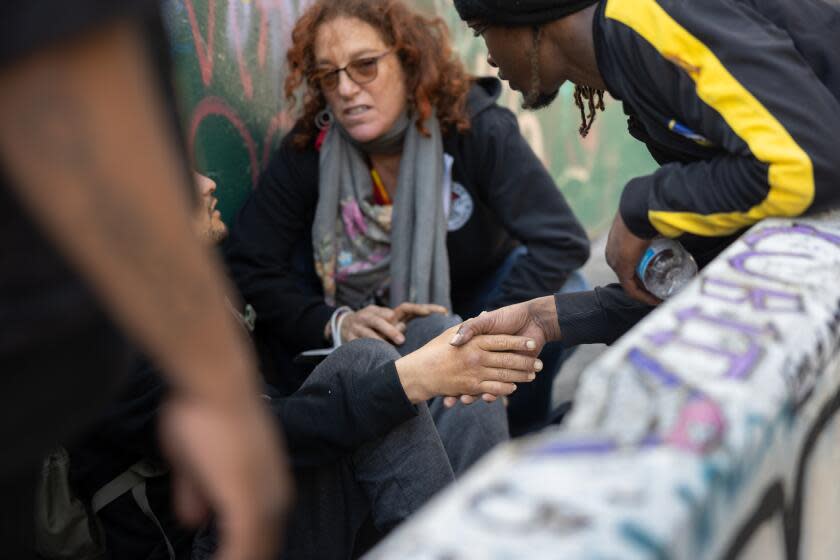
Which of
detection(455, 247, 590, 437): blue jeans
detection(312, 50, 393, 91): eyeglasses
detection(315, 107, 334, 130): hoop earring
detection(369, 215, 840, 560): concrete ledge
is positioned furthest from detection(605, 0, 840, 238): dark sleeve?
detection(315, 107, 334, 130): hoop earring

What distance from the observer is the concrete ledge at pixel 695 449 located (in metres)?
0.90

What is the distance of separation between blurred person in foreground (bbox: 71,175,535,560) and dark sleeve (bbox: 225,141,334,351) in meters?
1.02

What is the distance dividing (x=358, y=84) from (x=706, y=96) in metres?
1.64

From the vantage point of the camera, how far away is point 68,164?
740mm

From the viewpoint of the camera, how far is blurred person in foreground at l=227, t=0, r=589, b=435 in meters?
3.14

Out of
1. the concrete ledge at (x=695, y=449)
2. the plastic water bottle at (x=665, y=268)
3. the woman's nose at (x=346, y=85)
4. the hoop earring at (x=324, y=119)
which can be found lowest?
the plastic water bottle at (x=665, y=268)

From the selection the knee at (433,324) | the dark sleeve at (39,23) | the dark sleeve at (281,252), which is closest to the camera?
the dark sleeve at (39,23)

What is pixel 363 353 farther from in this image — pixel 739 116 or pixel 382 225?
pixel 382 225

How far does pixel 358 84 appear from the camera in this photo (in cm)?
311

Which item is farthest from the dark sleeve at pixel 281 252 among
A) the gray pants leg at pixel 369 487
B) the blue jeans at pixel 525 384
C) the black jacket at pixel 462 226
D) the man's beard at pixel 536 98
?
the man's beard at pixel 536 98

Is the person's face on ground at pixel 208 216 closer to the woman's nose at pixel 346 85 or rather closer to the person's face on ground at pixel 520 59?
the woman's nose at pixel 346 85

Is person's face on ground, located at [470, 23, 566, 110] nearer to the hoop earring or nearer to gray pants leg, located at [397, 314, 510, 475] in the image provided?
gray pants leg, located at [397, 314, 510, 475]

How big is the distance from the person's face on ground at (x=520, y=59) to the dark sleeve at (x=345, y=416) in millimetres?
720

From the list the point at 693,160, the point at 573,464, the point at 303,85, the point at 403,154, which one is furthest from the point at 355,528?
the point at 303,85
